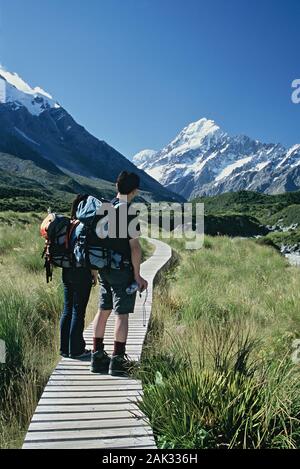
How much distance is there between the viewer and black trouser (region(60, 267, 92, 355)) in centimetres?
532

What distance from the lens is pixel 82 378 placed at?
486cm

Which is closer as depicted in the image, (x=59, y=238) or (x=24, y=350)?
(x=59, y=238)

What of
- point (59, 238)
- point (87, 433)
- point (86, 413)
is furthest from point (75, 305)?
point (87, 433)

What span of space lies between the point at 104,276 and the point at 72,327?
86 cm

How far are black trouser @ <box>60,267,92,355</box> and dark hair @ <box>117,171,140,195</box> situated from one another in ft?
3.48

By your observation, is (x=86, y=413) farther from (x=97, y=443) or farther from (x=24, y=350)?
(x=24, y=350)

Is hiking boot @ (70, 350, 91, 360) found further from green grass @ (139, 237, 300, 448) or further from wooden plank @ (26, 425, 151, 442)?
wooden plank @ (26, 425, 151, 442)

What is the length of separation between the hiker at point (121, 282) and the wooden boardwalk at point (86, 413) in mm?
178

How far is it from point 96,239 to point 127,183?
63cm

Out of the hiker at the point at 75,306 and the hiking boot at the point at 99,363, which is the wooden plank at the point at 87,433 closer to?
the hiking boot at the point at 99,363

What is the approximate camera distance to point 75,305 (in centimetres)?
536

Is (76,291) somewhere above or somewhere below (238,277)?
above
